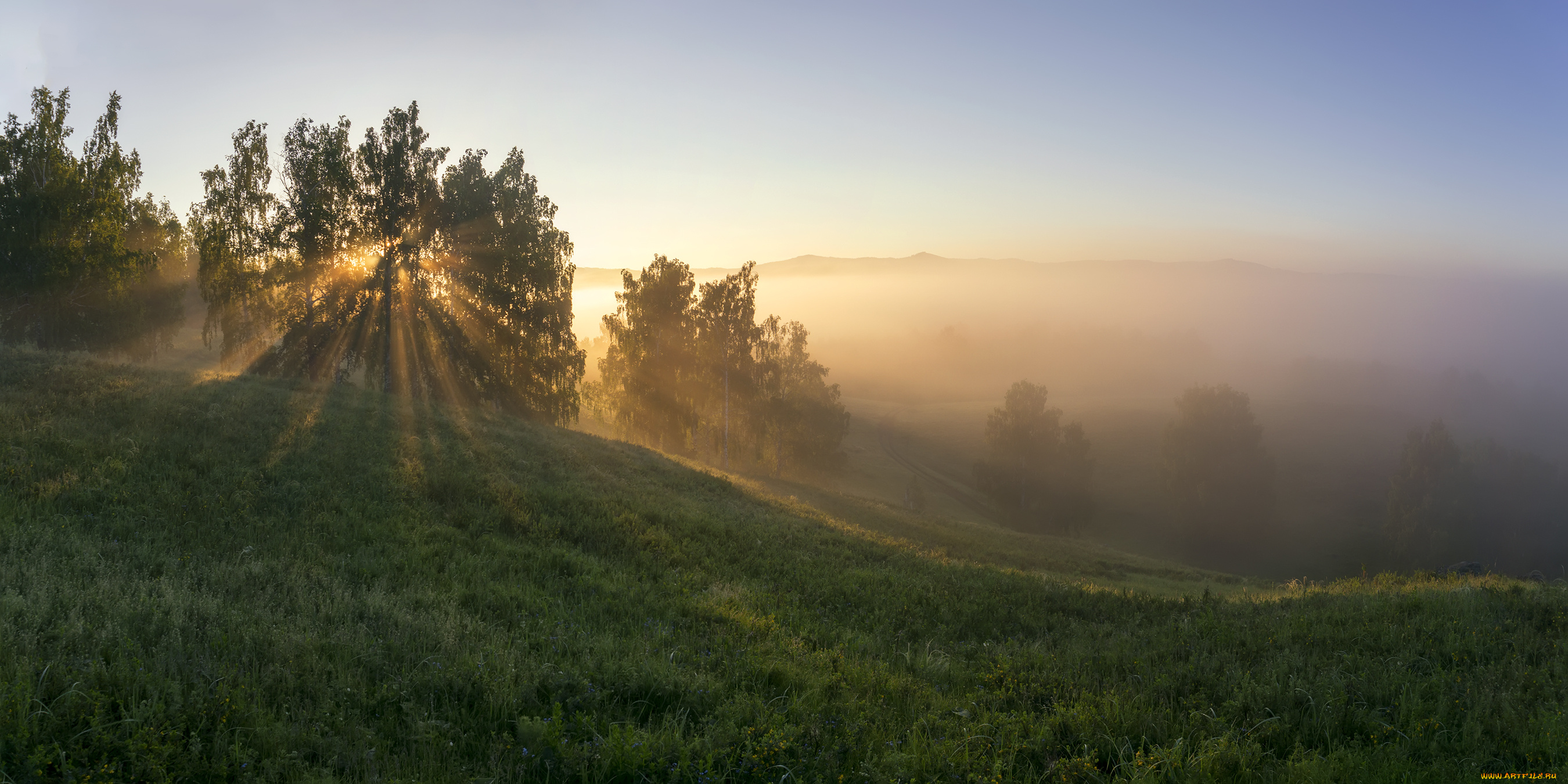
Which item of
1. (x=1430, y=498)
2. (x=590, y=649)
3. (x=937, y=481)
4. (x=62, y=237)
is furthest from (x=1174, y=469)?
(x=62, y=237)

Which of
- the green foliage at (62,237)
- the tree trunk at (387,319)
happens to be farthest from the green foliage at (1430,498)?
the green foliage at (62,237)

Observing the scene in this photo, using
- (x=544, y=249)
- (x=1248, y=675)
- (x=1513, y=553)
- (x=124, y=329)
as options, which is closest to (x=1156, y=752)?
(x=1248, y=675)


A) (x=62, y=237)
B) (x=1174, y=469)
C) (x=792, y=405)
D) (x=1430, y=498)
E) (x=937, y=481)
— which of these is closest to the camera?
(x=62, y=237)

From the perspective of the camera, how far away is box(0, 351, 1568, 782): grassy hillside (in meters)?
4.91

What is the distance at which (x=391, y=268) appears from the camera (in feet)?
97.8

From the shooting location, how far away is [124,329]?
33688mm

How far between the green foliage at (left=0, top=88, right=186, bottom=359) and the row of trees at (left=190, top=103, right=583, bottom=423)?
350cm

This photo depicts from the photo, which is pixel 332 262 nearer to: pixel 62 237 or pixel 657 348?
pixel 62 237

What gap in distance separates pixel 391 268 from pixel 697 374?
75.9 feet

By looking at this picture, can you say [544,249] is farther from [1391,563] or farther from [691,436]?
[1391,563]

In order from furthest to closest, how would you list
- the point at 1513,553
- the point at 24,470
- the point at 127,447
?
the point at 1513,553
the point at 127,447
the point at 24,470

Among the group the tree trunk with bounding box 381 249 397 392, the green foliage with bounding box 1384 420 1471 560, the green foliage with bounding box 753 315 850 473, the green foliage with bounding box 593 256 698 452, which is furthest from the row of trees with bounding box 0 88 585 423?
the green foliage with bounding box 1384 420 1471 560

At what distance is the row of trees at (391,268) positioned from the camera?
28.6 metres

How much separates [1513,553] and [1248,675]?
8927 centimetres
